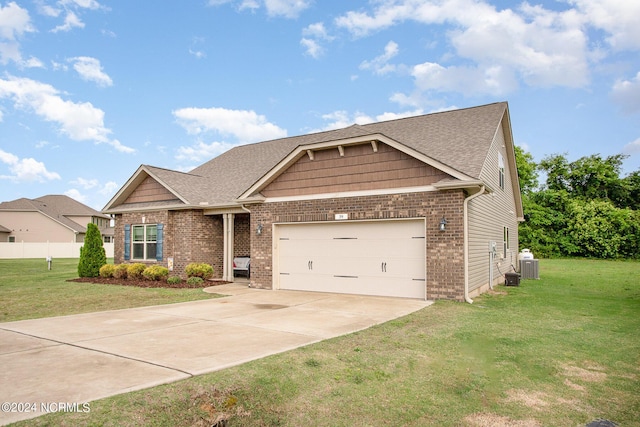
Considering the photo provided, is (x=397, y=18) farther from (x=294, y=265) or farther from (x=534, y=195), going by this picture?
(x=534, y=195)

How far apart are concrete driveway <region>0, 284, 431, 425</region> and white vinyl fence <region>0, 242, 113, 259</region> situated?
115 feet

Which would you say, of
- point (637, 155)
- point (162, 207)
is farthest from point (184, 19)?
point (637, 155)

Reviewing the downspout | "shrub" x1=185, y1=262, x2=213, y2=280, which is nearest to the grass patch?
"shrub" x1=185, y1=262, x2=213, y2=280

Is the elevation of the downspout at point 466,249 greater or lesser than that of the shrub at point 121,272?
greater

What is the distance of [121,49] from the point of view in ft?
58.3

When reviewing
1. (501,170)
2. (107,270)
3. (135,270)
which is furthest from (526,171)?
(107,270)

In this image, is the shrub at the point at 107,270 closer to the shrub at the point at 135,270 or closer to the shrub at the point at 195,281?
the shrub at the point at 135,270

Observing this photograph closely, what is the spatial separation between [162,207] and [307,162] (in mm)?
7186

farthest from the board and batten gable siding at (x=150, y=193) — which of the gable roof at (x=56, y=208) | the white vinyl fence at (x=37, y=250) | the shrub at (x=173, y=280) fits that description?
the gable roof at (x=56, y=208)

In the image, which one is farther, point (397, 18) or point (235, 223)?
point (235, 223)

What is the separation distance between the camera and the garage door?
11.7 metres

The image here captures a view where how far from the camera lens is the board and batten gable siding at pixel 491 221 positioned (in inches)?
481

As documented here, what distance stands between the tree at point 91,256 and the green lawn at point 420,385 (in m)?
15.1

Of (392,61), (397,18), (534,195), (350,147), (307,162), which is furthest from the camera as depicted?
(534,195)
